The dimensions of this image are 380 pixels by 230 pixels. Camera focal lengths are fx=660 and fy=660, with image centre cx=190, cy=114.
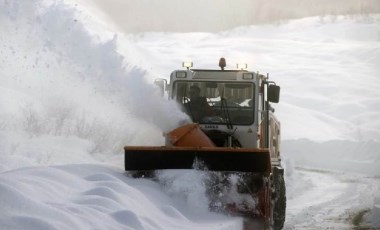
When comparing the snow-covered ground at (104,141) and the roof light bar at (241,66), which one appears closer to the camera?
the snow-covered ground at (104,141)

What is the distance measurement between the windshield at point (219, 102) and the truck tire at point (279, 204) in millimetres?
995

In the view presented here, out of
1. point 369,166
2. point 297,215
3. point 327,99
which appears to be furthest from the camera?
point 327,99

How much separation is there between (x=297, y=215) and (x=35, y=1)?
10569 millimetres

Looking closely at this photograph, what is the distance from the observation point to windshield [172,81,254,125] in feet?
31.3

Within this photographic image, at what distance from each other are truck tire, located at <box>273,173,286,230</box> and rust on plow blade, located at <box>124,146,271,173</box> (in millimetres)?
1357

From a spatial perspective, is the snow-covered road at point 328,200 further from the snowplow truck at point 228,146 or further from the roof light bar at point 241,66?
the roof light bar at point 241,66

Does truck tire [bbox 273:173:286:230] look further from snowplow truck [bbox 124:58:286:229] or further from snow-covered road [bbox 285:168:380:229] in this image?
snow-covered road [bbox 285:168:380:229]

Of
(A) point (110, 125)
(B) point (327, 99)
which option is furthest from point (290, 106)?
(A) point (110, 125)

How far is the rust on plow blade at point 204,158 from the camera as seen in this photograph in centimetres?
802

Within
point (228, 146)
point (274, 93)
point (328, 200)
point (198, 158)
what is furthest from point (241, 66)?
point (328, 200)

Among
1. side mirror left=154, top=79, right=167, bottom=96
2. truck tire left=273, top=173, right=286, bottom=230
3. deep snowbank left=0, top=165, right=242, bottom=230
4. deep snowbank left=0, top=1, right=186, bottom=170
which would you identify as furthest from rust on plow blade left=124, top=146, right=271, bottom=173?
deep snowbank left=0, top=1, right=186, bottom=170

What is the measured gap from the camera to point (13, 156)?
450 inches

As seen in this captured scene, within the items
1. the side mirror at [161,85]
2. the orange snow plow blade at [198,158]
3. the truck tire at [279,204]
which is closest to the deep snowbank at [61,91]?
the side mirror at [161,85]

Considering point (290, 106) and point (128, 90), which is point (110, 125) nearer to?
point (128, 90)
